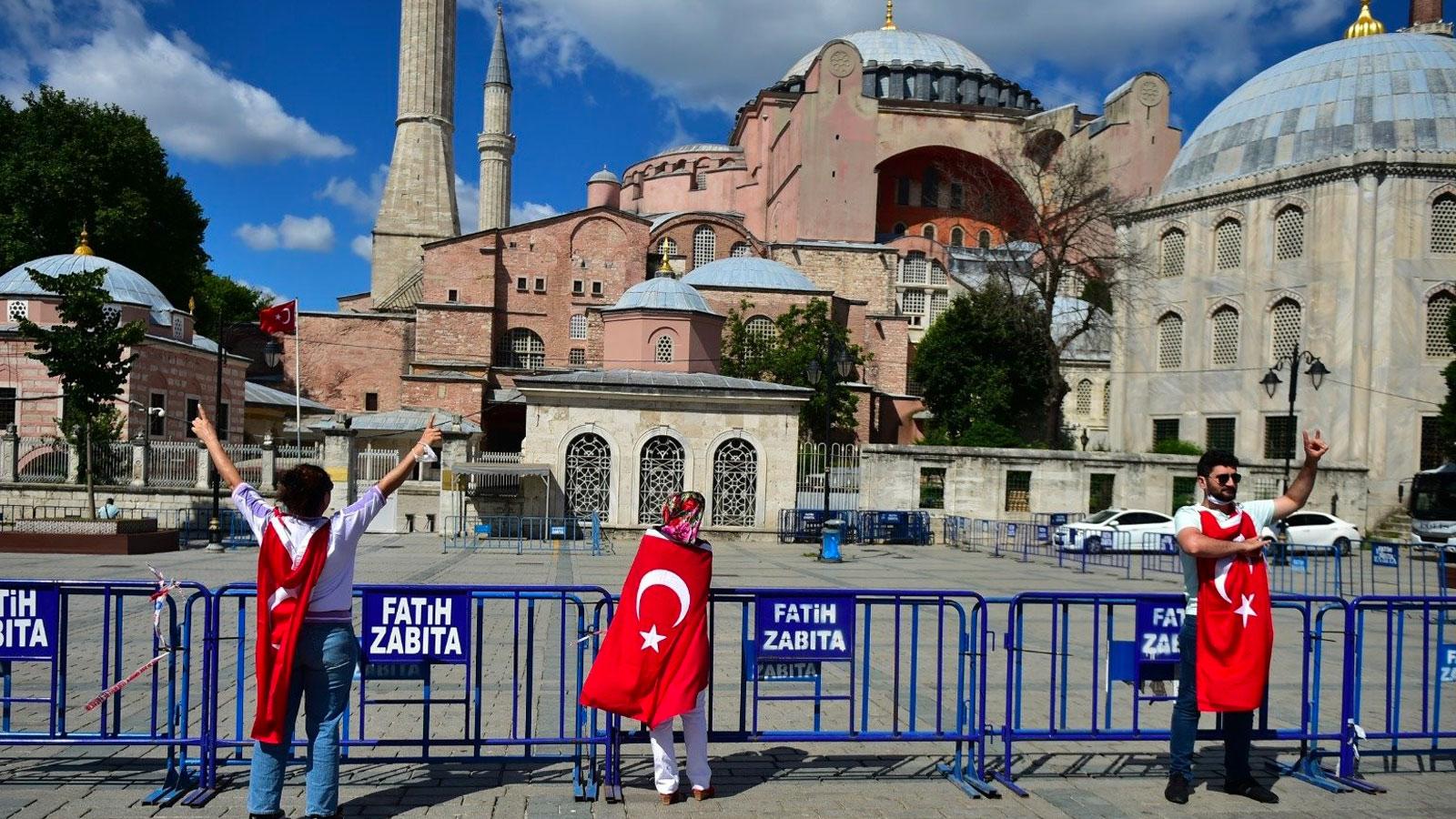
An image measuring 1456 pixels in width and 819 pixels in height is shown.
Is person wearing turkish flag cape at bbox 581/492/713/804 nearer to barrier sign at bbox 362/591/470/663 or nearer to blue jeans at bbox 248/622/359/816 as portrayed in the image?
barrier sign at bbox 362/591/470/663

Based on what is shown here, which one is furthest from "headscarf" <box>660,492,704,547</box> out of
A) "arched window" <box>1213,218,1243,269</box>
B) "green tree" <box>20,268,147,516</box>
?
"arched window" <box>1213,218,1243,269</box>

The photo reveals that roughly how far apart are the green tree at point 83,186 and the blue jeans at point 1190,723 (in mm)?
41122

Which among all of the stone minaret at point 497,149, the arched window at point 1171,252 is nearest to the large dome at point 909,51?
the stone minaret at point 497,149

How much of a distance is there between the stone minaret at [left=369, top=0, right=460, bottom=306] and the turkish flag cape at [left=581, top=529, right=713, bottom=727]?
4628 centimetres

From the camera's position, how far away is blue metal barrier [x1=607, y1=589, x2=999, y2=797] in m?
5.58

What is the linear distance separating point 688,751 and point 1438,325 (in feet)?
108

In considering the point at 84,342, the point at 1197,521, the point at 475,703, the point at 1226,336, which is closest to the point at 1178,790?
the point at 1197,521

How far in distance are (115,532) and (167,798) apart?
52.7ft

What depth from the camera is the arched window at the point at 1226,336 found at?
33531mm

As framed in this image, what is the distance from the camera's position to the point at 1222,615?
5.25m

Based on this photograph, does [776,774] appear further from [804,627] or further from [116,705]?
[116,705]

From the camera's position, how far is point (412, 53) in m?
48.0

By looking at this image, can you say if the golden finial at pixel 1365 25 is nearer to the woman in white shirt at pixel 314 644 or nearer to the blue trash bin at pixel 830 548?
the blue trash bin at pixel 830 548

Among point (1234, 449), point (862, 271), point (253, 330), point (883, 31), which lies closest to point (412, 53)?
point (253, 330)
